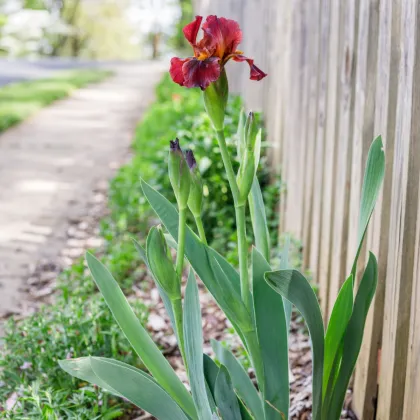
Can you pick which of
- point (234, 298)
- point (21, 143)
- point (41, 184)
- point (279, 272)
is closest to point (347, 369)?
point (234, 298)

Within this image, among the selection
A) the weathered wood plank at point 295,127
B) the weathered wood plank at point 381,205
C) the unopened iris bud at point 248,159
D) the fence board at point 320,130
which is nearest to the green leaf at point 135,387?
the unopened iris bud at point 248,159

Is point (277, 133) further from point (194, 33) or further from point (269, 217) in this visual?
point (194, 33)

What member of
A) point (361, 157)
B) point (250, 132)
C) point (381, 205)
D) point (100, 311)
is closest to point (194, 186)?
point (250, 132)

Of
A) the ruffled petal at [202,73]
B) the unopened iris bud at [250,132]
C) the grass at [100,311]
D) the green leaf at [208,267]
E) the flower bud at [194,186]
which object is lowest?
the grass at [100,311]

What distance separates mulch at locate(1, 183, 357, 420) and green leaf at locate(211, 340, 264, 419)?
0.57m

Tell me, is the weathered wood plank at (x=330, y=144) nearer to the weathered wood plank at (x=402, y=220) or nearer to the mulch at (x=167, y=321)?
the mulch at (x=167, y=321)

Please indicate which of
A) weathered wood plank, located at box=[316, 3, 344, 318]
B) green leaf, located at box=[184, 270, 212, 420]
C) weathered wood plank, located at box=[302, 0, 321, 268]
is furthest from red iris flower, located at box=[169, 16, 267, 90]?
weathered wood plank, located at box=[302, 0, 321, 268]

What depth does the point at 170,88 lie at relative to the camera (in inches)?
426

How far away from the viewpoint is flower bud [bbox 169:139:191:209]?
1.47m

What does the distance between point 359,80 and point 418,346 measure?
2.85 ft

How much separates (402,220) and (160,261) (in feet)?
2.13

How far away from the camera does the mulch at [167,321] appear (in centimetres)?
238

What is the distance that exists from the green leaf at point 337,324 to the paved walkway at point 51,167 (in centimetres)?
202

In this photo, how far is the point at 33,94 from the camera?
1188 cm
